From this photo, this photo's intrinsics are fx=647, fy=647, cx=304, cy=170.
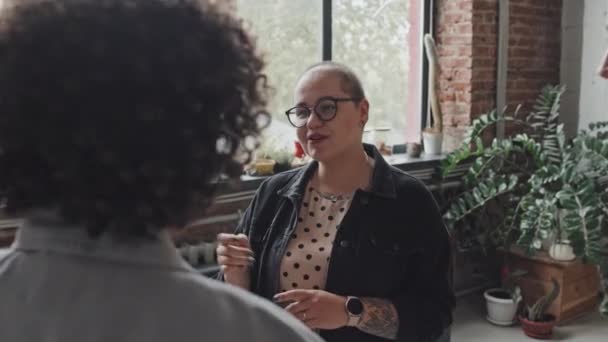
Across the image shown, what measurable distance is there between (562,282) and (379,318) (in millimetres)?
2432

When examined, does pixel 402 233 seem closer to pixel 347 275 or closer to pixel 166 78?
pixel 347 275

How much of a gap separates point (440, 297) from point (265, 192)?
60 centimetres

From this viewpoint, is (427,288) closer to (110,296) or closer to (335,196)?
(335,196)

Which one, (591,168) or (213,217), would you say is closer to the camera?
(213,217)

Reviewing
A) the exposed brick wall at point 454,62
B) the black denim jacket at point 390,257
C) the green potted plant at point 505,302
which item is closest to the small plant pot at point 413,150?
the exposed brick wall at point 454,62

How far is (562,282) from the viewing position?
3715 millimetres

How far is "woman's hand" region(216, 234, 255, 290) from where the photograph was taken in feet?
5.73

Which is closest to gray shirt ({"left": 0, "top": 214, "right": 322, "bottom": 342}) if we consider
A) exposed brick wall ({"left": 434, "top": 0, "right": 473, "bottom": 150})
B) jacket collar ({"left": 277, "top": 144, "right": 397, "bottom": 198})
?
jacket collar ({"left": 277, "top": 144, "right": 397, "bottom": 198})

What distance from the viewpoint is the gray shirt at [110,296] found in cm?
67

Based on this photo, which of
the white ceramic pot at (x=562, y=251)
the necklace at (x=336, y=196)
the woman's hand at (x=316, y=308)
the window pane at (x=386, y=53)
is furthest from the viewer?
the window pane at (x=386, y=53)

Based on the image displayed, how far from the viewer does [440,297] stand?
5.75 ft

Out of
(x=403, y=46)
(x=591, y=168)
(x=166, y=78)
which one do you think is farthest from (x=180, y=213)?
(x=403, y=46)

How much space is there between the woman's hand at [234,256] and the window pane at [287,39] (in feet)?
5.75

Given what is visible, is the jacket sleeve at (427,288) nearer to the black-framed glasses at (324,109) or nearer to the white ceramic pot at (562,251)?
the black-framed glasses at (324,109)
